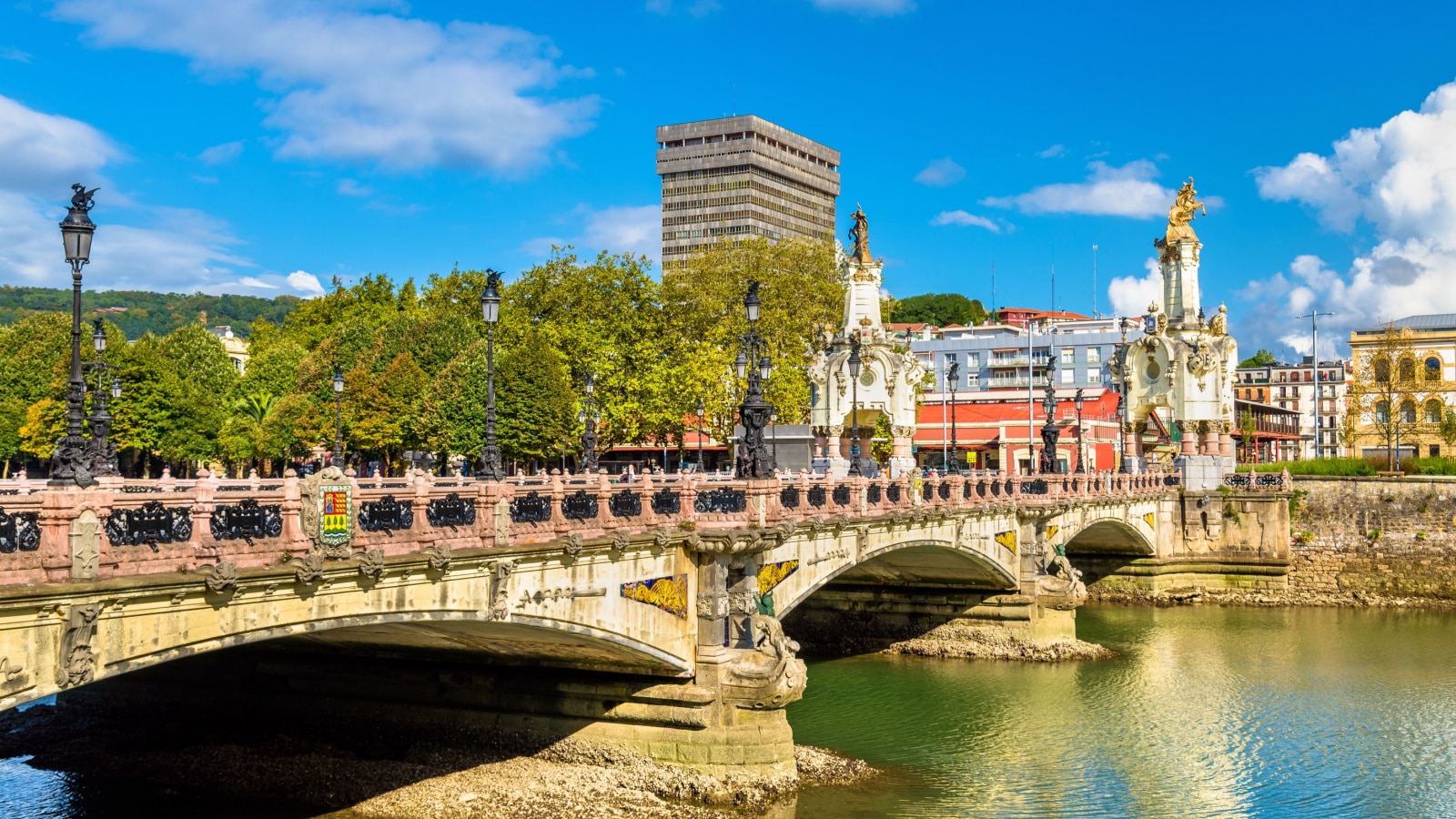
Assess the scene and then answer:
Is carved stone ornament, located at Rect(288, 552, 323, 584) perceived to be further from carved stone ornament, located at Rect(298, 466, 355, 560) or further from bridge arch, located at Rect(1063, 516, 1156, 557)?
bridge arch, located at Rect(1063, 516, 1156, 557)

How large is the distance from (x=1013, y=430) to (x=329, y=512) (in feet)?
229

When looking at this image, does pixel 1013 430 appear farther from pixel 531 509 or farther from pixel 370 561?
pixel 370 561

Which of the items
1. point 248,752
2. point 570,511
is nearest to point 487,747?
point 248,752

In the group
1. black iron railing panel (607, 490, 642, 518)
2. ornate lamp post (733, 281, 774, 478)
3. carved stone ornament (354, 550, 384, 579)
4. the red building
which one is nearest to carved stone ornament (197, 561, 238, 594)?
carved stone ornament (354, 550, 384, 579)

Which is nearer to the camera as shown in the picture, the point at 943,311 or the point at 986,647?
the point at 986,647

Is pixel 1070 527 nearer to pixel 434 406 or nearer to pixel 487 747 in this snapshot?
pixel 487 747

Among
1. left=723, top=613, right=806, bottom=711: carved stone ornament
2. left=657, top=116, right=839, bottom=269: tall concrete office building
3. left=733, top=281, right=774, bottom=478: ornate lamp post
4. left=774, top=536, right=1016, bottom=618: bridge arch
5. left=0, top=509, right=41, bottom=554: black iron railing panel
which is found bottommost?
left=723, top=613, right=806, bottom=711: carved stone ornament

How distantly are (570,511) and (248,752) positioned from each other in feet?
34.4

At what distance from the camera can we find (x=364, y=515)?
1620cm

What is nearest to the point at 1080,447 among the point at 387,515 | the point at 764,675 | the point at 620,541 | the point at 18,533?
the point at 764,675

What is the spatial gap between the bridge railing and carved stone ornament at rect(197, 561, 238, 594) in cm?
25

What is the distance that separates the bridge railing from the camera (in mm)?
12547

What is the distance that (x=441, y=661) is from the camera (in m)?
26.0

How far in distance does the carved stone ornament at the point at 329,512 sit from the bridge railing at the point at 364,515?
11 cm
